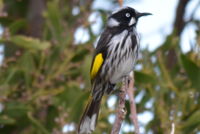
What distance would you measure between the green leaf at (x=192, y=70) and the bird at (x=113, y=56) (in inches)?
12.6

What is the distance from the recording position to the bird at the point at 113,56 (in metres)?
4.61

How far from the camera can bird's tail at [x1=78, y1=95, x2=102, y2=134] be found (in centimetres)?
431

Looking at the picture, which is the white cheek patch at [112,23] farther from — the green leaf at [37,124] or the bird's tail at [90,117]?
the green leaf at [37,124]

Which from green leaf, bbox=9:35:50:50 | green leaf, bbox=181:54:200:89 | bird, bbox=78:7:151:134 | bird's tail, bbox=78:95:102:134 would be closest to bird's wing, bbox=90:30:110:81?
bird, bbox=78:7:151:134

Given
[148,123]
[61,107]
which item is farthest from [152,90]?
[61,107]

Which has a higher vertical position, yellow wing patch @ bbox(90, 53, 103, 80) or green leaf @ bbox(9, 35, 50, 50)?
green leaf @ bbox(9, 35, 50, 50)

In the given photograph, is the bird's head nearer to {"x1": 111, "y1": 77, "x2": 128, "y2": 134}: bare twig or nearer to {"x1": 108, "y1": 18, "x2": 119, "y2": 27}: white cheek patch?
{"x1": 108, "y1": 18, "x2": 119, "y2": 27}: white cheek patch

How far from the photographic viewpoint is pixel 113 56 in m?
4.75

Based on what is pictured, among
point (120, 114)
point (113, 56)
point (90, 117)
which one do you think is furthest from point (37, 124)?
point (120, 114)

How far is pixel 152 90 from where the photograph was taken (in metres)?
4.91

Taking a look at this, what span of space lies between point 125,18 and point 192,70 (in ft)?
1.89

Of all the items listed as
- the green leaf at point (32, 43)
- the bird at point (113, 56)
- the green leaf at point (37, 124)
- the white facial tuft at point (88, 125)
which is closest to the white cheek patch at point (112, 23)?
the bird at point (113, 56)

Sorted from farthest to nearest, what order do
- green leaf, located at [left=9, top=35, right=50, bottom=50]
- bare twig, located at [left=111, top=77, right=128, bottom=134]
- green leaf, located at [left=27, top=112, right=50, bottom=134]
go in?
green leaf, located at [left=9, top=35, right=50, bottom=50] → green leaf, located at [left=27, top=112, right=50, bottom=134] → bare twig, located at [left=111, top=77, right=128, bottom=134]

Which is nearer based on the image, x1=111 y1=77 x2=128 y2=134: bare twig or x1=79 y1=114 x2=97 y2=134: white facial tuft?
x1=111 y1=77 x2=128 y2=134: bare twig
